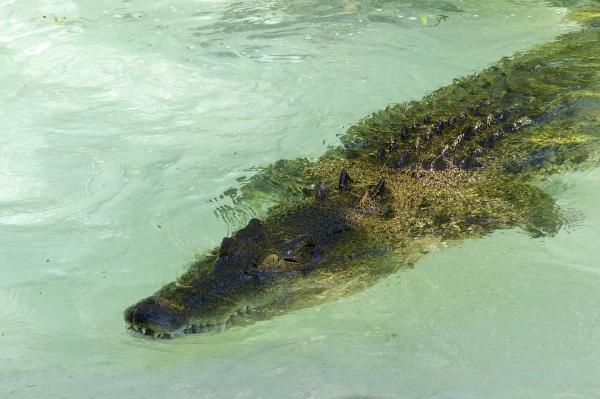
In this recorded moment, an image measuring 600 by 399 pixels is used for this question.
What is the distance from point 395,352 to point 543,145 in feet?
9.64

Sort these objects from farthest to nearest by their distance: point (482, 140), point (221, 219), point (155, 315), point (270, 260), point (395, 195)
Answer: point (482, 140)
point (221, 219)
point (395, 195)
point (270, 260)
point (155, 315)

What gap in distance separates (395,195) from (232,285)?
1.71m

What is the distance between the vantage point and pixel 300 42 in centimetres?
917

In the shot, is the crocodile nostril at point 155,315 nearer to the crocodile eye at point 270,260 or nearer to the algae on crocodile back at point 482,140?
the crocodile eye at point 270,260

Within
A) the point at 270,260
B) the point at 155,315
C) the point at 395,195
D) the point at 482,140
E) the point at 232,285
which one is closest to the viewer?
the point at 155,315

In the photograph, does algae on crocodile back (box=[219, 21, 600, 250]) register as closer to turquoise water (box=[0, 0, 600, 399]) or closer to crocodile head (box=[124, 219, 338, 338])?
turquoise water (box=[0, 0, 600, 399])

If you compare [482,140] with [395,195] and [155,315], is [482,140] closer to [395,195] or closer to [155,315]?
[395,195]

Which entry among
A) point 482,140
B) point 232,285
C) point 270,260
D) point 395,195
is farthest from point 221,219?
point 482,140

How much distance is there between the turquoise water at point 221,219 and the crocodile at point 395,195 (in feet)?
0.49

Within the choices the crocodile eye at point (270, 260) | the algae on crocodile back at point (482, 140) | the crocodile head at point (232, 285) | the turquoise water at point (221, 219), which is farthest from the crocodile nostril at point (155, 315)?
the algae on crocodile back at point (482, 140)

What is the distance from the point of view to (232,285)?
435cm

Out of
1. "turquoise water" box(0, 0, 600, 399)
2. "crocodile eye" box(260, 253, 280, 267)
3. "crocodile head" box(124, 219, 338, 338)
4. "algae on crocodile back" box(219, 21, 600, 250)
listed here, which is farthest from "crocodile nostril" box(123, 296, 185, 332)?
"algae on crocodile back" box(219, 21, 600, 250)

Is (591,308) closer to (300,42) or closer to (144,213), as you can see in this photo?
(144,213)

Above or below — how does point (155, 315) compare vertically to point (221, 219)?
above
